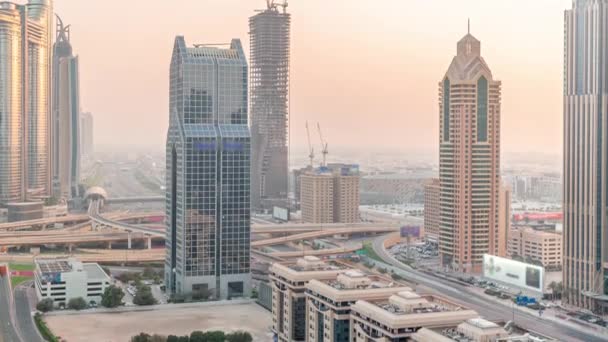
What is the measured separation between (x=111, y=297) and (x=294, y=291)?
41.9 ft

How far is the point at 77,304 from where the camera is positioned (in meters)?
40.6

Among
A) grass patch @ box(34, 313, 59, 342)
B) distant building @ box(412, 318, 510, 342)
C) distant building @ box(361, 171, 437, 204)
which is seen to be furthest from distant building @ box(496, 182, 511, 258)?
distant building @ box(361, 171, 437, 204)

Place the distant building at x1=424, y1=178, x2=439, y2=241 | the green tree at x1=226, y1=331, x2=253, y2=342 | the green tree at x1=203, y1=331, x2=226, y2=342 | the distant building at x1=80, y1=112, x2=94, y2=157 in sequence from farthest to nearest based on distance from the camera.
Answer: the distant building at x1=80, y1=112, x2=94, y2=157 → the distant building at x1=424, y1=178, x2=439, y2=241 → the green tree at x1=226, y1=331, x2=253, y2=342 → the green tree at x1=203, y1=331, x2=226, y2=342

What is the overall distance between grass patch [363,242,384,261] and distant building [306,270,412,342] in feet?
87.5

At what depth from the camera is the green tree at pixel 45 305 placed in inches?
1569

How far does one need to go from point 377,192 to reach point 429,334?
85.9 metres

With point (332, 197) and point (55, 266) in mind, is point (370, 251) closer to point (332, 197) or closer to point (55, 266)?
point (332, 197)

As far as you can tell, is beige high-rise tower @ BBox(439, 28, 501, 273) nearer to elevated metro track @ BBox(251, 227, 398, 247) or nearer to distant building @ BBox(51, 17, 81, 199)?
elevated metro track @ BBox(251, 227, 398, 247)

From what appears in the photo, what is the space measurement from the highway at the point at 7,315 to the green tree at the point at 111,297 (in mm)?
4273

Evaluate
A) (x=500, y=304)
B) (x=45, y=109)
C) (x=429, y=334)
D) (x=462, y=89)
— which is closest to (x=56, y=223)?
(x=45, y=109)

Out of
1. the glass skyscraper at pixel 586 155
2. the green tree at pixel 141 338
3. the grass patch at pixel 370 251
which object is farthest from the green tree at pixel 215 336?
the grass patch at pixel 370 251

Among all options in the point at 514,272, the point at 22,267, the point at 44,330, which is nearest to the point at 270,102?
the point at 22,267

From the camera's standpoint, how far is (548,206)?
3521 inches

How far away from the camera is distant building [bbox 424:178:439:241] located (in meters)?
62.4
